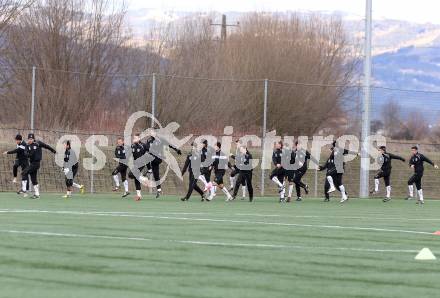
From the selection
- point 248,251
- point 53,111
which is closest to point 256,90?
point 53,111

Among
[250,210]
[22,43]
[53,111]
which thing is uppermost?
[22,43]

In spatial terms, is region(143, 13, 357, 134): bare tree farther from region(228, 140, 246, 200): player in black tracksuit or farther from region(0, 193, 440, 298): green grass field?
region(0, 193, 440, 298): green grass field

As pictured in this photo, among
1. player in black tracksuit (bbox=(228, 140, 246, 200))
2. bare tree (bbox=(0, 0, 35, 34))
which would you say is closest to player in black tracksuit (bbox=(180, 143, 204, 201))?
player in black tracksuit (bbox=(228, 140, 246, 200))

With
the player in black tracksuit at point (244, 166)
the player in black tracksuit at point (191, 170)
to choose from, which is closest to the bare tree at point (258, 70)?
the player in black tracksuit at point (244, 166)

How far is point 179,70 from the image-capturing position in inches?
1922

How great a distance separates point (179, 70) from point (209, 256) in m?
35.9

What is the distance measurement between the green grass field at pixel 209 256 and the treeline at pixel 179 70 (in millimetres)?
19101

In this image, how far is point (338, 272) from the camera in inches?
472

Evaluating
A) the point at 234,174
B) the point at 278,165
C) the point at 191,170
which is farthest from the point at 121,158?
the point at 278,165

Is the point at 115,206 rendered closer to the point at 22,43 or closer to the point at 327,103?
the point at 22,43

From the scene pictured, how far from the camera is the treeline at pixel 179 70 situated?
40.8 m

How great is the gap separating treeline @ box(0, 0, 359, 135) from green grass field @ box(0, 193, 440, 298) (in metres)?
19.1

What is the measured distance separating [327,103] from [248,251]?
41.3 m

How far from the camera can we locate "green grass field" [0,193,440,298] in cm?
1048
